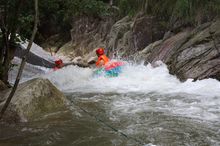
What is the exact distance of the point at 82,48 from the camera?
2261 cm

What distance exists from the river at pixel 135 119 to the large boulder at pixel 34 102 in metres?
0.20

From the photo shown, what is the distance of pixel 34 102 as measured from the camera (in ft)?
20.1

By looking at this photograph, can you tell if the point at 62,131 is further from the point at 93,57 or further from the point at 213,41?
the point at 93,57

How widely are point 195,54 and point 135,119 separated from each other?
4.37m

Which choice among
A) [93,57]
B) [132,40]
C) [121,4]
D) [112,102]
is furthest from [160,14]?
[112,102]

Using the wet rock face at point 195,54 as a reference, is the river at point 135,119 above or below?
below

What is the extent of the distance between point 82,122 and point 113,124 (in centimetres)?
48

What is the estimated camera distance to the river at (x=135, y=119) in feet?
15.5

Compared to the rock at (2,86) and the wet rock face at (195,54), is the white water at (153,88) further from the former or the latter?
the rock at (2,86)

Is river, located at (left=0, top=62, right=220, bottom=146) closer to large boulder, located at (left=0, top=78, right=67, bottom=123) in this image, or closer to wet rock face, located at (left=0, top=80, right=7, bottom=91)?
large boulder, located at (left=0, top=78, right=67, bottom=123)

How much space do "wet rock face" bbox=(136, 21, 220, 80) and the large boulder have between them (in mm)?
3778

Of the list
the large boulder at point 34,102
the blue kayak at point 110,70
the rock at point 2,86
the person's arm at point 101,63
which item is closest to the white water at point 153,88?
the blue kayak at point 110,70

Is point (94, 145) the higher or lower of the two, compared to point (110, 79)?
lower

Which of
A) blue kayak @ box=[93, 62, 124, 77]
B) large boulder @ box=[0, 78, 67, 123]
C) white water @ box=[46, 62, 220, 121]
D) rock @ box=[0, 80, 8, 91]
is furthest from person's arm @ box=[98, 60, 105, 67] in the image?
large boulder @ box=[0, 78, 67, 123]
